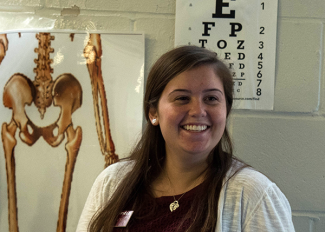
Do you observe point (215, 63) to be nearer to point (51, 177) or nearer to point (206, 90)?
point (206, 90)

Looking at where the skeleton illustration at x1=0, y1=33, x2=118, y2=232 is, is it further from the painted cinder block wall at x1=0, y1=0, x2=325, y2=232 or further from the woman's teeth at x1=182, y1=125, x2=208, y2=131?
the woman's teeth at x1=182, y1=125, x2=208, y2=131

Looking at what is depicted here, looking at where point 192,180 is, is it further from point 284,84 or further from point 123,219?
point 284,84

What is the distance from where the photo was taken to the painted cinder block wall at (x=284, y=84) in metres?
1.27

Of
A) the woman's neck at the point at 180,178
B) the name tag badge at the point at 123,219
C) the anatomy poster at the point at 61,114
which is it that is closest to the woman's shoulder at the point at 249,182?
the woman's neck at the point at 180,178

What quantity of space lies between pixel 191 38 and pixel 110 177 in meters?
0.66

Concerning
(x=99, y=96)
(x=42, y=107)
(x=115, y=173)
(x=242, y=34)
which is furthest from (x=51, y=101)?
(x=242, y=34)

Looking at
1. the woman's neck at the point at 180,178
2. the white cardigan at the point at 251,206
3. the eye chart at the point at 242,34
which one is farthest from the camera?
the eye chart at the point at 242,34

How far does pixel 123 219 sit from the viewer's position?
3.18 ft

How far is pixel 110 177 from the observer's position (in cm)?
110

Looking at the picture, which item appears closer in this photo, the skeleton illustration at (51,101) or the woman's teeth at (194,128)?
the woman's teeth at (194,128)

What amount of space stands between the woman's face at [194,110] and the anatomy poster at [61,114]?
1.19 feet

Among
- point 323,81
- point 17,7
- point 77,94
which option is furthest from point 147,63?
point 323,81

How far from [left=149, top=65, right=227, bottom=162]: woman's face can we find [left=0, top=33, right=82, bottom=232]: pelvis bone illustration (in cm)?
52

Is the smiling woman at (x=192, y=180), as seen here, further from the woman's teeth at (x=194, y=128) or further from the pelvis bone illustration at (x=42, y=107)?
the pelvis bone illustration at (x=42, y=107)
